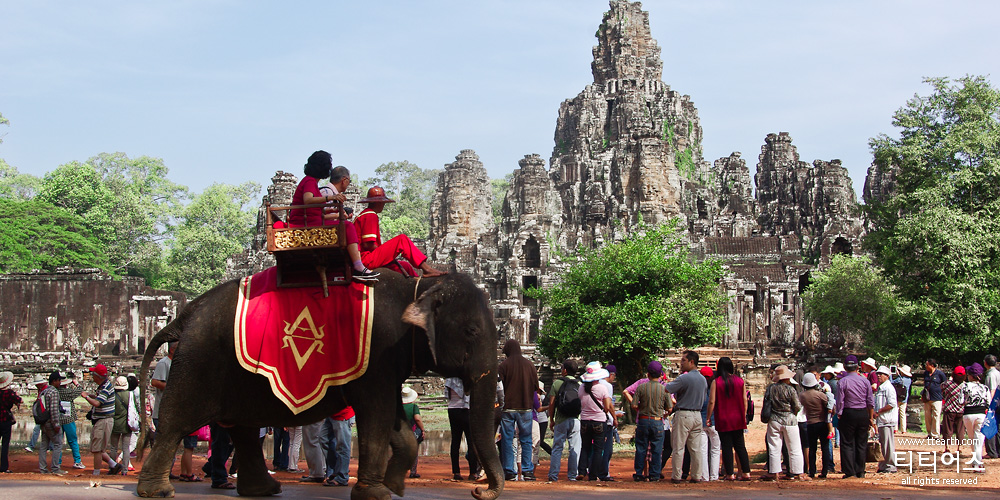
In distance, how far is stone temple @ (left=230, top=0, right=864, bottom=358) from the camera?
49.8m

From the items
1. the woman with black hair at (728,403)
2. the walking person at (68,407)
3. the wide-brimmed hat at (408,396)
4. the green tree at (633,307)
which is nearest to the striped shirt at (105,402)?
the walking person at (68,407)

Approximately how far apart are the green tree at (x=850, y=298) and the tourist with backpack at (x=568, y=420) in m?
27.4

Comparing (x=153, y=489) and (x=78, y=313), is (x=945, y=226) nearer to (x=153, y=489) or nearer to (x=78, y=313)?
(x=153, y=489)

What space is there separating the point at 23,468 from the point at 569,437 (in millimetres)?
8113

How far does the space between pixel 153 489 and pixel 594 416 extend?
20.5ft

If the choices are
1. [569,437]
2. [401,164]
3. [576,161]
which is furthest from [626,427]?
[401,164]

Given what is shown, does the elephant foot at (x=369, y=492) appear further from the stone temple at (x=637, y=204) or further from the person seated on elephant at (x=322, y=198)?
the stone temple at (x=637, y=204)

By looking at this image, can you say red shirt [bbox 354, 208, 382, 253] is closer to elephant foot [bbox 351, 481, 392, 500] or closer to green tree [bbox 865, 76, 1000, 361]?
elephant foot [bbox 351, 481, 392, 500]

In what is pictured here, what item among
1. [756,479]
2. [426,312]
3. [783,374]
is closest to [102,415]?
[426,312]

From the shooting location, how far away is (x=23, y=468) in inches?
588

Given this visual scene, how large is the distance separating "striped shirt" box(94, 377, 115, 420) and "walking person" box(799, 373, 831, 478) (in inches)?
352

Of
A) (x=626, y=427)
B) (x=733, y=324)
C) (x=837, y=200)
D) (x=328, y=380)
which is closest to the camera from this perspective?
(x=328, y=380)

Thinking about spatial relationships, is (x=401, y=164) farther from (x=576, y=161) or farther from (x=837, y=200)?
(x=837, y=200)

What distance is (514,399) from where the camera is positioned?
12.8 metres
